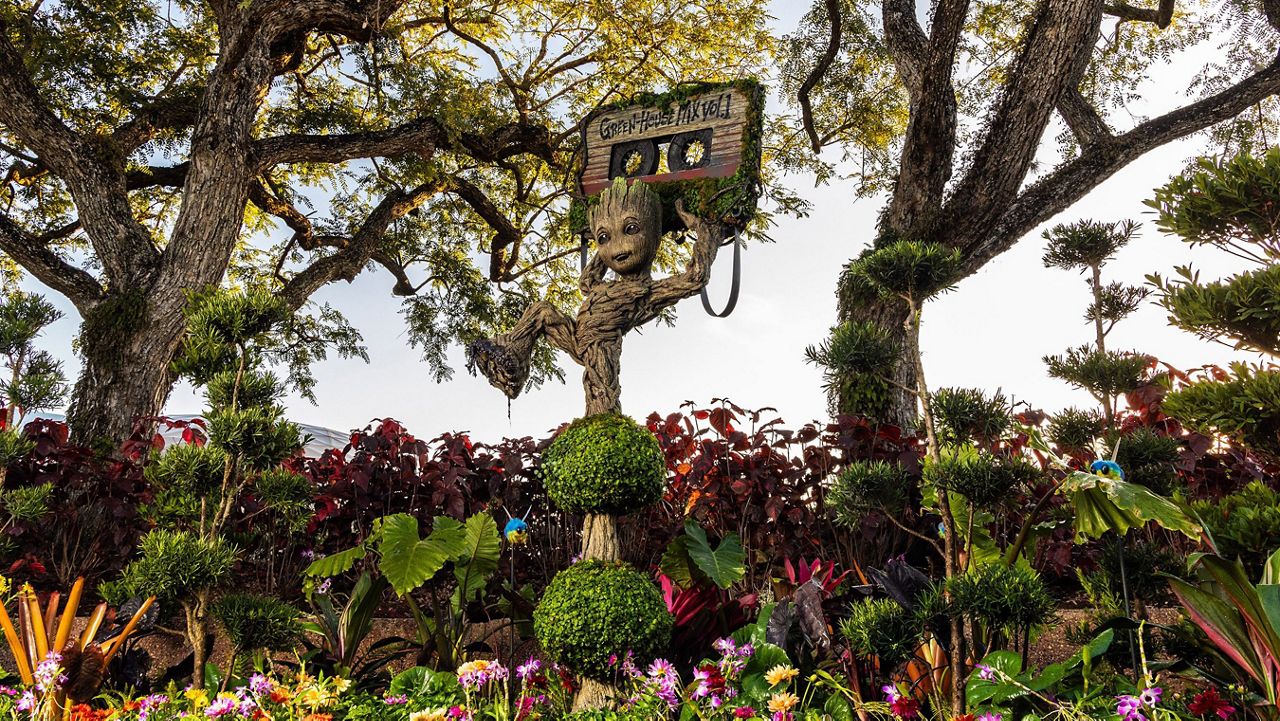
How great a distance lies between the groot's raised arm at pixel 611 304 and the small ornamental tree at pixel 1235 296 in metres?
1.71

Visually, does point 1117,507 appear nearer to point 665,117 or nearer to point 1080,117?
point 665,117

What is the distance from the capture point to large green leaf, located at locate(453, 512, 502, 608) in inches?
134

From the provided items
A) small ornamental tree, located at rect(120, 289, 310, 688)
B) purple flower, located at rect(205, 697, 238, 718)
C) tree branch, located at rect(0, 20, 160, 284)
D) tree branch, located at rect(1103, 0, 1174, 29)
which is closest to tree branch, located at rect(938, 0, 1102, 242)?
tree branch, located at rect(1103, 0, 1174, 29)

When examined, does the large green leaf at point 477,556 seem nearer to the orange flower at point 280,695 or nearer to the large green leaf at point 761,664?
the orange flower at point 280,695

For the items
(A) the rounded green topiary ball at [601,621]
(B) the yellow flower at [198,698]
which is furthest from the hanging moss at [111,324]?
(A) the rounded green topiary ball at [601,621]

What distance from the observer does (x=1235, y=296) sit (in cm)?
239

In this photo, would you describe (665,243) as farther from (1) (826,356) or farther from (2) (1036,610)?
(2) (1036,610)

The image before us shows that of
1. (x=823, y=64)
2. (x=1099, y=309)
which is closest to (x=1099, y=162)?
(x=823, y=64)

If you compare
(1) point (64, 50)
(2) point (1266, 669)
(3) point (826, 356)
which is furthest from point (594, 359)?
(1) point (64, 50)

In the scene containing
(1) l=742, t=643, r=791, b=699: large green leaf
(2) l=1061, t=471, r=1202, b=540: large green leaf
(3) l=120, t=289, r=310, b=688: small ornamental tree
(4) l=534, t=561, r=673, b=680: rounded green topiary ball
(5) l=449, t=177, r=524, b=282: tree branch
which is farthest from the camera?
(5) l=449, t=177, r=524, b=282: tree branch

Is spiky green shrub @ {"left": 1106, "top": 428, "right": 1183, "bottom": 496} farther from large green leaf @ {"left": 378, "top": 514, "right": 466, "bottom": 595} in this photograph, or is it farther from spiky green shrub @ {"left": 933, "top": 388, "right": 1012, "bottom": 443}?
large green leaf @ {"left": 378, "top": 514, "right": 466, "bottom": 595}

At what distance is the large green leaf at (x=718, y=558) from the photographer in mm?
3096

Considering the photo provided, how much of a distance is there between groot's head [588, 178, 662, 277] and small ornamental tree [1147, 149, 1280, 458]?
1.93 metres

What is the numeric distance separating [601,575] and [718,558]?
0.68 meters
